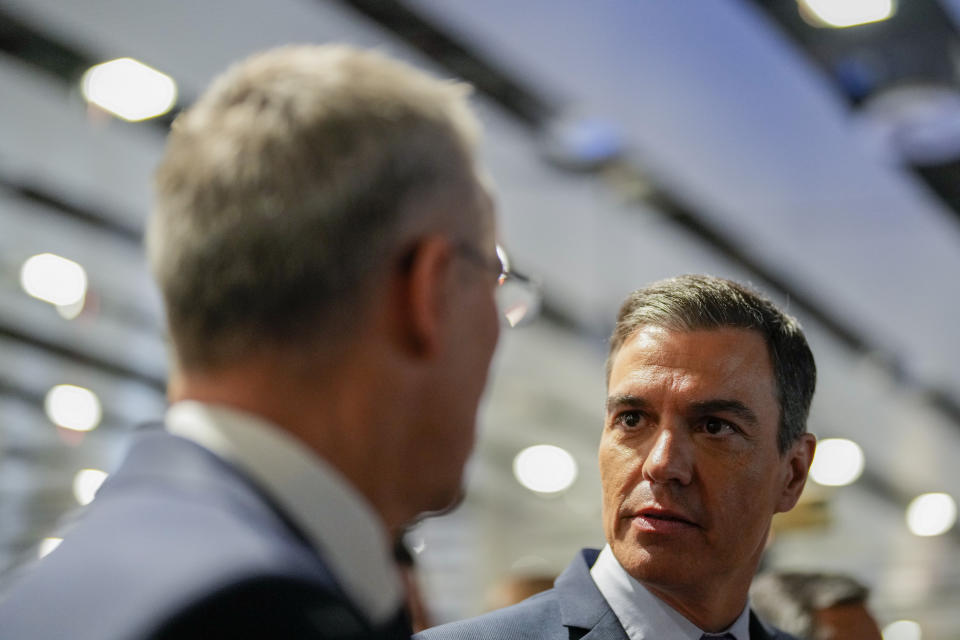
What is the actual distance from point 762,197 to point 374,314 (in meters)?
6.04

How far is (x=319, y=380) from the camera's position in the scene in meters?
0.95

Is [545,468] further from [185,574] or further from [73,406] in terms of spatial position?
[185,574]

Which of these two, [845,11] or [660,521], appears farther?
[845,11]

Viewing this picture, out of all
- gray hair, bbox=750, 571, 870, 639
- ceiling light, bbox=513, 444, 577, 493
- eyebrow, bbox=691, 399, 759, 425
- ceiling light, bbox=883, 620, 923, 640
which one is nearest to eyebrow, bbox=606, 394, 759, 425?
eyebrow, bbox=691, 399, 759, 425

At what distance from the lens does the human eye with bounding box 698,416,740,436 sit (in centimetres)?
192

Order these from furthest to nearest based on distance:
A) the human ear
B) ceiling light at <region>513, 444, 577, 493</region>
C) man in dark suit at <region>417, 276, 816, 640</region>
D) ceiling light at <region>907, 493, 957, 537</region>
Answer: ceiling light at <region>513, 444, 577, 493</region>, ceiling light at <region>907, 493, 957, 537</region>, the human ear, man in dark suit at <region>417, 276, 816, 640</region>

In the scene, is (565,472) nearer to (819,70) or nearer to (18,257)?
(18,257)

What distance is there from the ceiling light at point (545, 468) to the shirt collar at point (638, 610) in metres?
11.9

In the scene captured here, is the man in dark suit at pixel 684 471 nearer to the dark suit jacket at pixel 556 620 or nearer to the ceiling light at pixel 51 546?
the dark suit jacket at pixel 556 620

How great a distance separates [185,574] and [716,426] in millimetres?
1285

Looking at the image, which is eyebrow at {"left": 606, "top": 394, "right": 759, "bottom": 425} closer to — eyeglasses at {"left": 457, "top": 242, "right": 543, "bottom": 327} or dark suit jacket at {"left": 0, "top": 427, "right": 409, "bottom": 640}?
eyeglasses at {"left": 457, "top": 242, "right": 543, "bottom": 327}

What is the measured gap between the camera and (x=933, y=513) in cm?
1365

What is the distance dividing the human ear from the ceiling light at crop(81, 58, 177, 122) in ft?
12.5

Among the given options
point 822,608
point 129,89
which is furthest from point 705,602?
point 129,89
